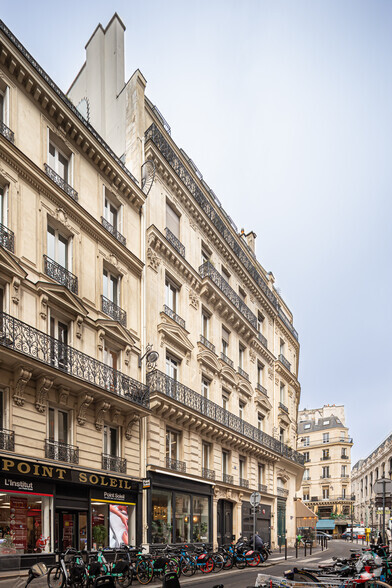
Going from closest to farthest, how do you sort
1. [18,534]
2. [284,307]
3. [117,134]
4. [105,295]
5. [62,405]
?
[18,534], [62,405], [105,295], [117,134], [284,307]

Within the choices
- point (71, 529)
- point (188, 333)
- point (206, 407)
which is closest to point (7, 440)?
point (71, 529)

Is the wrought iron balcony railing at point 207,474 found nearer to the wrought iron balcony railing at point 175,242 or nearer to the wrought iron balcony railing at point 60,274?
the wrought iron balcony railing at point 175,242

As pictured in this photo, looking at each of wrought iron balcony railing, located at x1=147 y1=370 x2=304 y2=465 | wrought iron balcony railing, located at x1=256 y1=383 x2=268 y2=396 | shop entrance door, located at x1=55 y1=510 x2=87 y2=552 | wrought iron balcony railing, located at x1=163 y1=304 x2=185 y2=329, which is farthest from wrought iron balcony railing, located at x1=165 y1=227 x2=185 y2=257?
wrought iron balcony railing, located at x1=256 y1=383 x2=268 y2=396

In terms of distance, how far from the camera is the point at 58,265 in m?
16.1

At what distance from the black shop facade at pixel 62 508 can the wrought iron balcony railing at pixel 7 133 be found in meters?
7.97

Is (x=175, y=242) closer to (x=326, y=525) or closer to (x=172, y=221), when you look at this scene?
(x=172, y=221)

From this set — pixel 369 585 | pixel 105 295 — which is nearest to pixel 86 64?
pixel 105 295

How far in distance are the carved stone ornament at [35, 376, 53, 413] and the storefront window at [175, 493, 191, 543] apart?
8689mm

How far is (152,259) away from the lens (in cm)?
2133

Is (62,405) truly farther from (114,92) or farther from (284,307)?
(284,307)

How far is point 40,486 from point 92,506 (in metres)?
2.57

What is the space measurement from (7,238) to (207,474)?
13931mm

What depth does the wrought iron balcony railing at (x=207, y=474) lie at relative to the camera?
76.7ft

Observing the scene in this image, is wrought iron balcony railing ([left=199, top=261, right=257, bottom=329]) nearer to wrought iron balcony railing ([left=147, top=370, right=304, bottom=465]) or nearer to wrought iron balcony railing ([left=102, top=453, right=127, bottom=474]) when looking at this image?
wrought iron balcony railing ([left=147, top=370, right=304, bottom=465])
